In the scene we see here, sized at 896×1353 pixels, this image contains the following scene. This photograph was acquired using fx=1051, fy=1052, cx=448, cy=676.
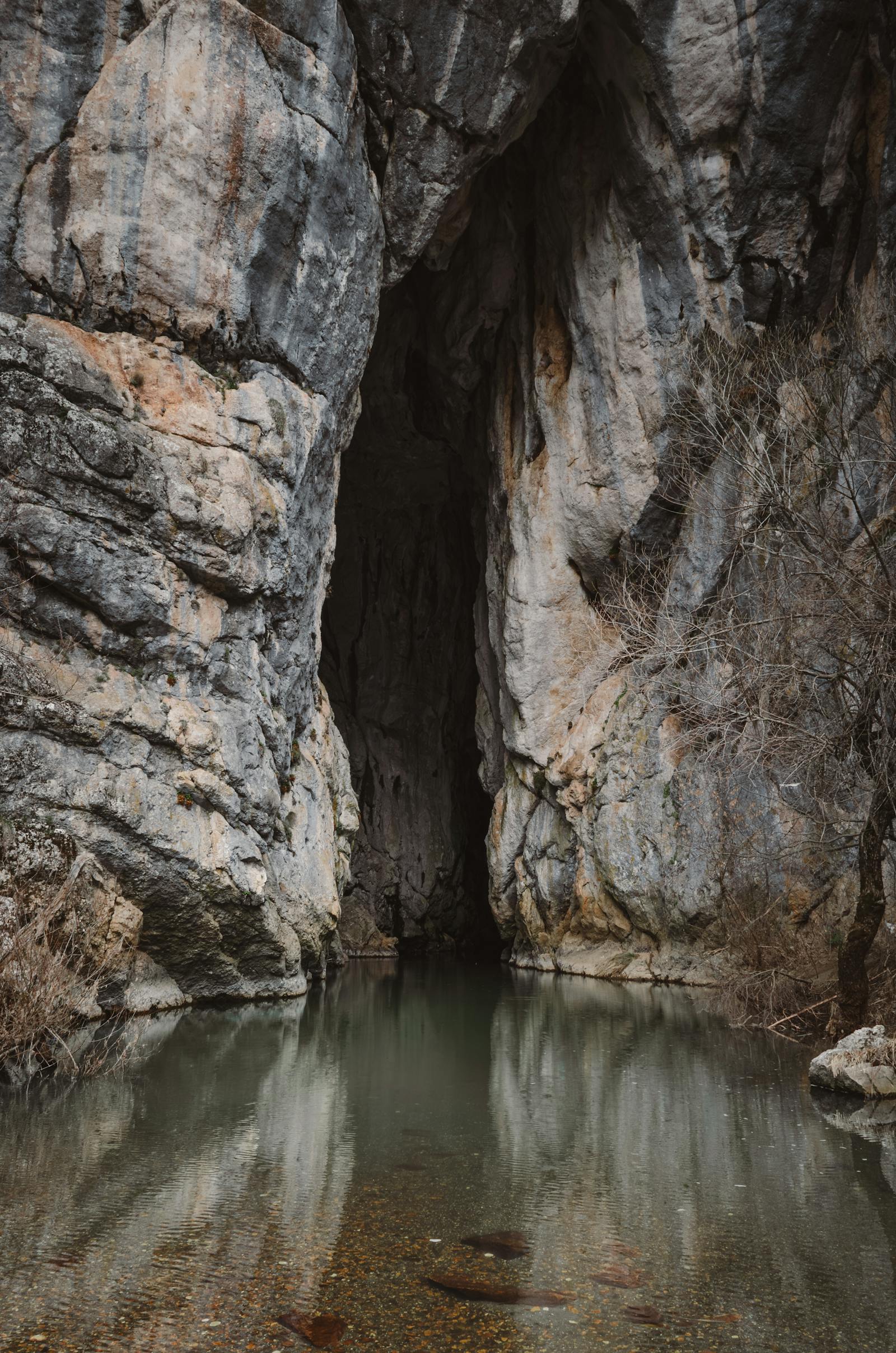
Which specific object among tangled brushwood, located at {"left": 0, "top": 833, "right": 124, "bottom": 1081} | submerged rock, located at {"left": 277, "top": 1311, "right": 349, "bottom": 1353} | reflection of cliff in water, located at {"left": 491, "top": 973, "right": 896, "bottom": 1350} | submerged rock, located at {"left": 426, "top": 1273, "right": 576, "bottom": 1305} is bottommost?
reflection of cliff in water, located at {"left": 491, "top": 973, "right": 896, "bottom": 1350}

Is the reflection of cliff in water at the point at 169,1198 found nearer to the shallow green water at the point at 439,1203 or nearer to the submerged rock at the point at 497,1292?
the shallow green water at the point at 439,1203

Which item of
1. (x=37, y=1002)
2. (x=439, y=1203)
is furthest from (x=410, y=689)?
(x=439, y=1203)

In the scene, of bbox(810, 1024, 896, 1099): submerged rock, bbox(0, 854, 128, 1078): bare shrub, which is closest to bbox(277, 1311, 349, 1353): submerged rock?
bbox(0, 854, 128, 1078): bare shrub

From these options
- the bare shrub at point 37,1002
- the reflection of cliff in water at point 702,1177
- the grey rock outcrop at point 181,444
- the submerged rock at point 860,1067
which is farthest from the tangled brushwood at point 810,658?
the bare shrub at point 37,1002

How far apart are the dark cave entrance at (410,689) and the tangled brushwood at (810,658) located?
12.5 metres

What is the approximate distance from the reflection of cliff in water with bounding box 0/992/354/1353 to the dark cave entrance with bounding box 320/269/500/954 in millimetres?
18885

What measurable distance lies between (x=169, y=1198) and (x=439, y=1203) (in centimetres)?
121

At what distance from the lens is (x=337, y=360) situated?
1593 cm

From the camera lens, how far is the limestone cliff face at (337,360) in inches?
484

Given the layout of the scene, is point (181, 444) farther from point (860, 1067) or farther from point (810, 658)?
point (860, 1067)

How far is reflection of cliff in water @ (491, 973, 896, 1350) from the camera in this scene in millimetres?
3713

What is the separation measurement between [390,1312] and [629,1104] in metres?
4.17

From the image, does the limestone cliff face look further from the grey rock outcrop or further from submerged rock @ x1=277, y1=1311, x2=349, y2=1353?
submerged rock @ x1=277, y1=1311, x2=349, y2=1353

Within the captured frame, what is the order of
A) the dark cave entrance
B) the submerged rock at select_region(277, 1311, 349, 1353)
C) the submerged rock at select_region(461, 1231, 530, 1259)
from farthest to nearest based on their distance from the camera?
1. the dark cave entrance
2. the submerged rock at select_region(461, 1231, 530, 1259)
3. the submerged rock at select_region(277, 1311, 349, 1353)
